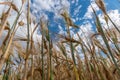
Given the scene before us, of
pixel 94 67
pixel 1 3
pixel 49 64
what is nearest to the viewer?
pixel 1 3

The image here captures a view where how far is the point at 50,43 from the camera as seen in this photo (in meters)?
1.54

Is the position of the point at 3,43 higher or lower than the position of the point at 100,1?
lower

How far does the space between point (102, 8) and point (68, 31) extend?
0.28 meters

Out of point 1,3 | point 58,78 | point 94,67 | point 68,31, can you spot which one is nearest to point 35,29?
point 68,31

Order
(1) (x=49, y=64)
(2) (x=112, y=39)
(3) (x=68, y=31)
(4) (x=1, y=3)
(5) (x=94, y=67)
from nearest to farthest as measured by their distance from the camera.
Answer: (4) (x=1, y=3), (1) (x=49, y=64), (3) (x=68, y=31), (5) (x=94, y=67), (2) (x=112, y=39)

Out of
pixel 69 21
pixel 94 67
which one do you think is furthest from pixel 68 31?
pixel 94 67

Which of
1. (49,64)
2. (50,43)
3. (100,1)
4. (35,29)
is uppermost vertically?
(100,1)

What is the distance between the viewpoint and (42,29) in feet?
4.99

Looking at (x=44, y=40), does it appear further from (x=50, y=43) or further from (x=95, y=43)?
(x=95, y=43)

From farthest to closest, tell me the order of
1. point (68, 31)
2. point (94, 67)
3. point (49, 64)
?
point (94, 67), point (68, 31), point (49, 64)

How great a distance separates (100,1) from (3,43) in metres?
0.76

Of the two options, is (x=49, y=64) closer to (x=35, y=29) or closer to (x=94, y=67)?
(x=35, y=29)

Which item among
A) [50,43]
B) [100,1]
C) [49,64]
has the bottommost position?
[49,64]

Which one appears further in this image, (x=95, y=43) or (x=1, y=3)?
(x=95, y=43)
